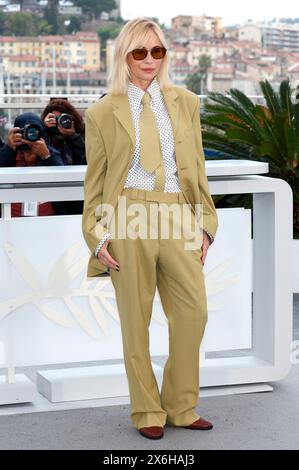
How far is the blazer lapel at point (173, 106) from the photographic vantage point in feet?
13.2

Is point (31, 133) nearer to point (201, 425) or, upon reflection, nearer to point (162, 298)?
point (162, 298)

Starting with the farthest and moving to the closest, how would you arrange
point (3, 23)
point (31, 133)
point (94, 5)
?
point (94, 5) < point (3, 23) < point (31, 133)

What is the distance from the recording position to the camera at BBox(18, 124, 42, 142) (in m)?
6.28

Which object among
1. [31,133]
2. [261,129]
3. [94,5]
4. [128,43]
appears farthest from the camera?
[94,5]

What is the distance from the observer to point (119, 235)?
13.1 ft

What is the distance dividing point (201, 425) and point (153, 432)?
23 cm

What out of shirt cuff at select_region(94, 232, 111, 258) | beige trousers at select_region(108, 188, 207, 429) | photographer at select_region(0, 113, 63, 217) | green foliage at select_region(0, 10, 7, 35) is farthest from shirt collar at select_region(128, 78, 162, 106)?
green foliage at select_region(0, 10, 7, 35)

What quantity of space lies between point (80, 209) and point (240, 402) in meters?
1.68

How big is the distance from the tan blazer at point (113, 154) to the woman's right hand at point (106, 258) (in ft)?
0.11

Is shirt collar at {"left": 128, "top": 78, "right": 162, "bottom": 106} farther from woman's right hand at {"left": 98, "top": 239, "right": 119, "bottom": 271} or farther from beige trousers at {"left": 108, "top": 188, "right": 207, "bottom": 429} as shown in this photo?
woman's right hand at {"left": 98, "top": 239, "right": 119, "bottom": 271}

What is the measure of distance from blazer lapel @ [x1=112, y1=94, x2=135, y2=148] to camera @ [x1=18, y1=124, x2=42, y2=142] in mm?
2307

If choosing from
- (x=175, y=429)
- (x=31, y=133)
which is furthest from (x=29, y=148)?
(x=175, y=429)

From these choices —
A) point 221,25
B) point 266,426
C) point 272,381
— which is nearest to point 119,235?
point 266,426

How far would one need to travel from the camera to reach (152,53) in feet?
12.9
